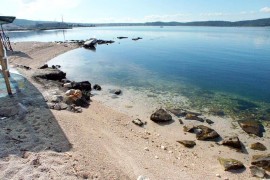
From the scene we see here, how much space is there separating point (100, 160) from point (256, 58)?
167ft

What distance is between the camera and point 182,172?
1165cm

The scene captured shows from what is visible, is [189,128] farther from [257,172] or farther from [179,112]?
[257,172]

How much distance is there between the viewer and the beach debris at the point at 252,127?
1725 centimetres

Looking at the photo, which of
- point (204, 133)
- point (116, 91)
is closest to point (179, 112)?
point (204, 133)

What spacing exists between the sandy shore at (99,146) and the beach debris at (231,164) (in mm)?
302

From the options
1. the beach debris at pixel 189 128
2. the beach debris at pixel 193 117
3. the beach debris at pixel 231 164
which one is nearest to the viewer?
the beach debris at pixel 231 164

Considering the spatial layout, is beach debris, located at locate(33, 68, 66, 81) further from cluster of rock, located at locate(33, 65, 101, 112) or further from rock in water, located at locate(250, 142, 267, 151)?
rock in water, located at locate(250, 142, 267, 151)

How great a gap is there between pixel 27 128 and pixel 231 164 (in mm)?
10663

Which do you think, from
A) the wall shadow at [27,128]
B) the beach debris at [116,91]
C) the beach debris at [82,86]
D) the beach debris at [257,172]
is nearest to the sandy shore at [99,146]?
the wall shadow at [27,128]

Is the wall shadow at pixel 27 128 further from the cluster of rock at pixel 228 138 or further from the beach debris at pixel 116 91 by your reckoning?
the beach debris at pixel 116 91

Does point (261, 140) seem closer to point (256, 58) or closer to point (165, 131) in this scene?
point (165, 131)

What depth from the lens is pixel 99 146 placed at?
38.5ft

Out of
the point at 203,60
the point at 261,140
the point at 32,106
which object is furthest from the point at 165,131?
the point at 203,60

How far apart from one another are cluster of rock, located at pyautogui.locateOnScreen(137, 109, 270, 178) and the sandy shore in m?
0.37
